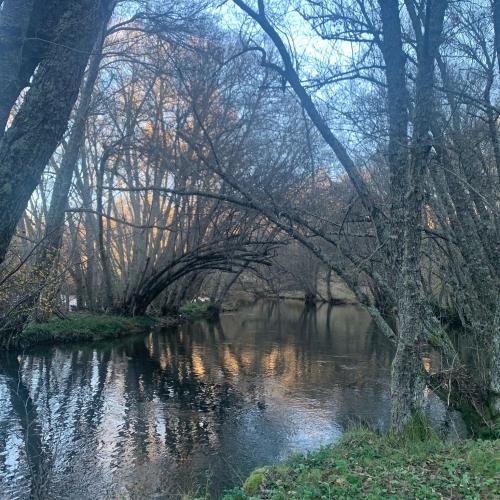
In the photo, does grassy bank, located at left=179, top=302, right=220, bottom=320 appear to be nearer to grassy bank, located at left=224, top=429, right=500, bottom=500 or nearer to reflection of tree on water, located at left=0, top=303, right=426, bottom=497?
reflection of tree on water, located at left=0, top=303, right=426, bottom=497

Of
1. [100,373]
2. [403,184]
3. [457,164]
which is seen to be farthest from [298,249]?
[403,184]

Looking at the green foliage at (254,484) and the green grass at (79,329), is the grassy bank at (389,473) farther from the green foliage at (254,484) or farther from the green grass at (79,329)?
the green grass at (79,329)

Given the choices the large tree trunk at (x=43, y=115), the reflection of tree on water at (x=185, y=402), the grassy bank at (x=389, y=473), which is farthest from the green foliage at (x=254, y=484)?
the large tree trunk at (x=43, y=115)

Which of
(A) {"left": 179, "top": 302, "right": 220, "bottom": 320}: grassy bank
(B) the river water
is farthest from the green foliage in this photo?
(A) {"left": 179, "top": 302, "right": 220, "bottom": 320}: grassy bank

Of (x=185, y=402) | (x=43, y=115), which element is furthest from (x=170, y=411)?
(x=43, y=115)

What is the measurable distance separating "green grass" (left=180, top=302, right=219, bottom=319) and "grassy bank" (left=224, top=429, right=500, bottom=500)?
1036 inches

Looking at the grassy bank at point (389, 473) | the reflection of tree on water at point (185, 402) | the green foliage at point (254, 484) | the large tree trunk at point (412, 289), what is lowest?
the reflection of tree on water at point (185, 402)

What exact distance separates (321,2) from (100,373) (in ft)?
35.8

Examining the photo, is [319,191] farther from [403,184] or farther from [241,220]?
[403,184]

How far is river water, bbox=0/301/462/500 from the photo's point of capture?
25.9 ft

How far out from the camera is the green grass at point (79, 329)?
18422 millimetres

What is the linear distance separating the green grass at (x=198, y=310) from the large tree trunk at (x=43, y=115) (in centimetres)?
2841

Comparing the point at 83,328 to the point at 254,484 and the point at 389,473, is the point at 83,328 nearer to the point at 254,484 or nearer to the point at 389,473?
the point at 254,484

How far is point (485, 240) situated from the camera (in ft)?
31.4
